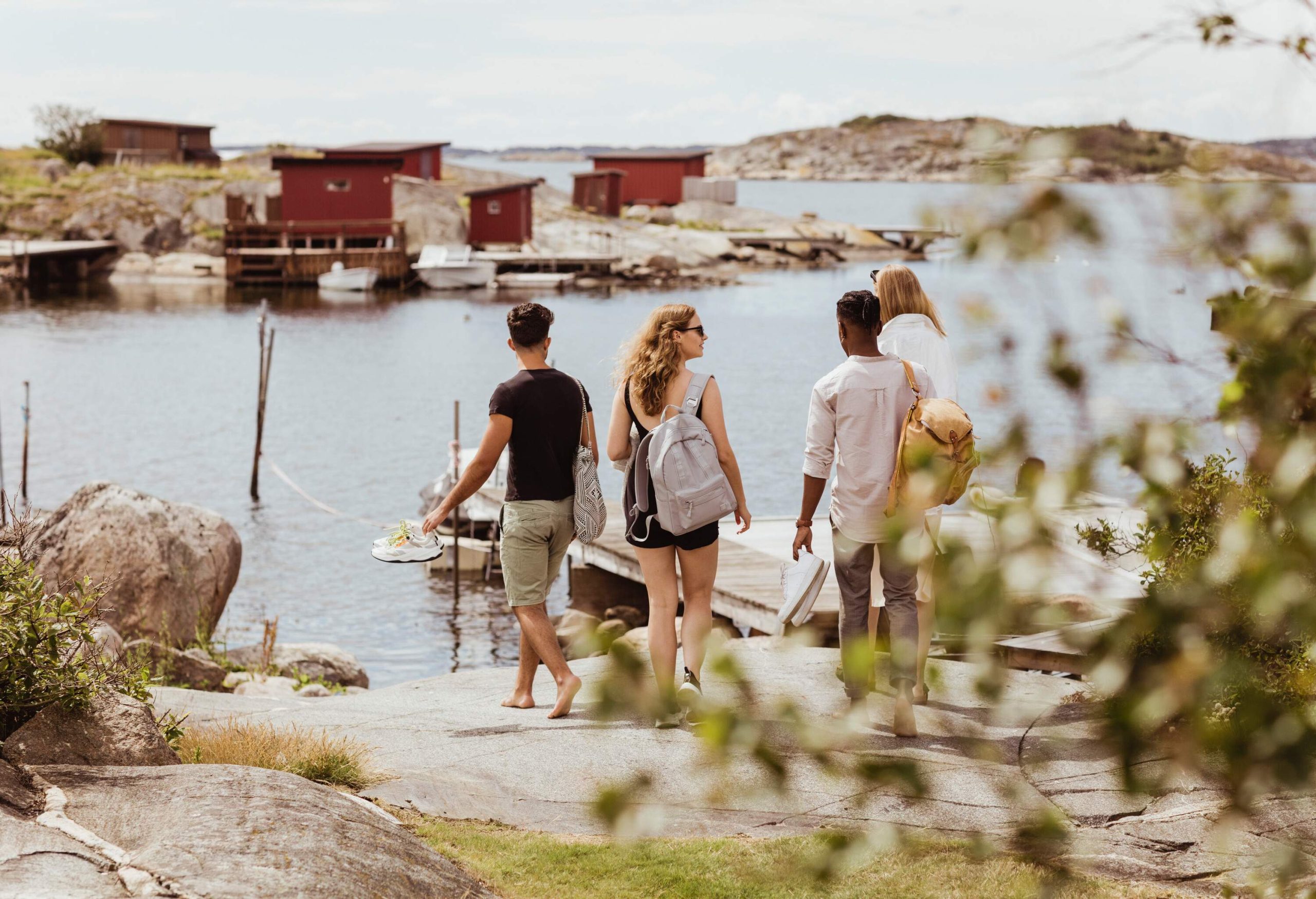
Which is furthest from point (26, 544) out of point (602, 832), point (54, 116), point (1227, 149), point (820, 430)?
point (54, 116)

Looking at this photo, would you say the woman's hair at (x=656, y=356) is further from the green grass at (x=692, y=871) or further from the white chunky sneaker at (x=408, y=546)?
the green grass at (x=692, y=871)

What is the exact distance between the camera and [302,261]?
64.1 meters

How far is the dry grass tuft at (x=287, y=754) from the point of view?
238 inches

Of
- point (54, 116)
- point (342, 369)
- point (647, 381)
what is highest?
point (54, 116)

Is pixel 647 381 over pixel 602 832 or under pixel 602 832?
over

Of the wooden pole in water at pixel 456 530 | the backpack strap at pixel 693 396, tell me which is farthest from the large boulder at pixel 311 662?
the backpack strap at pixel 693 396

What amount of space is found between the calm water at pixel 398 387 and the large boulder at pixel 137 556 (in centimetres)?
356

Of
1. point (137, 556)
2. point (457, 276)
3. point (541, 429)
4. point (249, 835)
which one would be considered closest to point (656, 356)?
point (541, 429)

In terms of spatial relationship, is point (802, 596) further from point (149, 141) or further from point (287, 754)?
point (149, 141)

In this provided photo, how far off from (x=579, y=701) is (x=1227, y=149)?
6457 millimetres

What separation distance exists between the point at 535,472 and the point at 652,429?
0.69m

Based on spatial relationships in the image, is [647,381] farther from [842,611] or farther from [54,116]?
[54,116]

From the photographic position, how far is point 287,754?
616 centimetres

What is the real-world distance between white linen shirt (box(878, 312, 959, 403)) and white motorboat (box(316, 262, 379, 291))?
5728 centimetres
